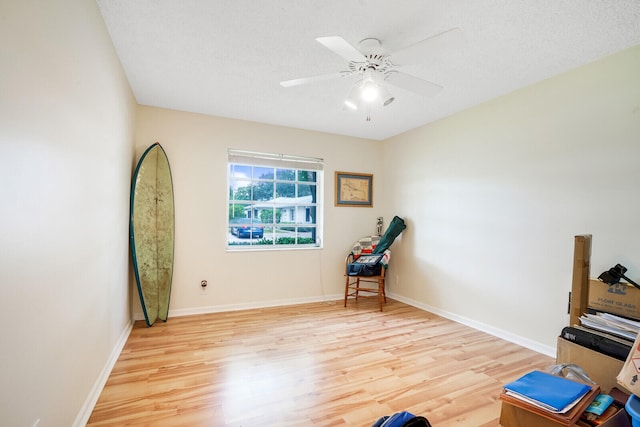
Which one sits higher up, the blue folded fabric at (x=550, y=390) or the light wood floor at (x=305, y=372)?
the blue folded fabric at (x=550, y=390)

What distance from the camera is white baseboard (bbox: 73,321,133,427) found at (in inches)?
64.6

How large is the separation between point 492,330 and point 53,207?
3653 millimetres

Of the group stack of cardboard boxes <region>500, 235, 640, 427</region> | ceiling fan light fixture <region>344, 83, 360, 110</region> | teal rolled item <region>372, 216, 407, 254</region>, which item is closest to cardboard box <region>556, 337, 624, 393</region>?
stack of cardboard boxes <region>500, 235, 640, 427</region>

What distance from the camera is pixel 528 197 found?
9.23 ft

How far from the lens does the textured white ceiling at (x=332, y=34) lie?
1.79 metres

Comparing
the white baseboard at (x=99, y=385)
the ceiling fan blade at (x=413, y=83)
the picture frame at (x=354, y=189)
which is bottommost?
the white baseboard at (x=99, y=385)

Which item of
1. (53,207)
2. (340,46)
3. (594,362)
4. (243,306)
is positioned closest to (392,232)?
(243,306)

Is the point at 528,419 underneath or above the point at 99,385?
above

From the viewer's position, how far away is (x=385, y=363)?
8.02ft

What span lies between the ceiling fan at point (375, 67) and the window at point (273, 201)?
1.87 metres

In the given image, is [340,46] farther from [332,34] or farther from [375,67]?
[375,67]

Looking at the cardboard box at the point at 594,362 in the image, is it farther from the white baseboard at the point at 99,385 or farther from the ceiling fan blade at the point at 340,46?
the white baseboard at the point at 99,385

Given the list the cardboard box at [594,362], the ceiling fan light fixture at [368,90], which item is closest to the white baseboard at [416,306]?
the cardboard box at [594,362]

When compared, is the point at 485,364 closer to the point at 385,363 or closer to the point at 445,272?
the point at 385,363
